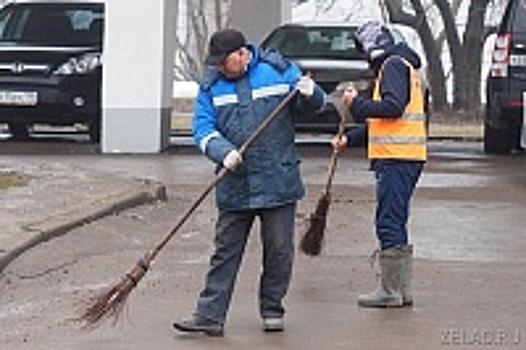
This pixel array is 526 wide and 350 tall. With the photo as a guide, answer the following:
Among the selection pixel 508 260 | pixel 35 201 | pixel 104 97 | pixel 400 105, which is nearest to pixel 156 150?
pixel 104 97

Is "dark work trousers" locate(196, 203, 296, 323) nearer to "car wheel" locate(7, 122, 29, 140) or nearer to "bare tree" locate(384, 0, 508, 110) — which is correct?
"car wheel" locate(7, 122, 29, 140)

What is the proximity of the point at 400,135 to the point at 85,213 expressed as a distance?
3.52m

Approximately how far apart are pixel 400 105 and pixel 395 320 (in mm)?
1107

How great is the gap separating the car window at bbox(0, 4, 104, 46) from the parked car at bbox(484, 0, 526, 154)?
15.2 feet

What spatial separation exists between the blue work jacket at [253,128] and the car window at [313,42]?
37.2 feet

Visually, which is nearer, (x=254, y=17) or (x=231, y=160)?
(x=231, y=160)

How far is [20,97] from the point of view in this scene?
19.4m

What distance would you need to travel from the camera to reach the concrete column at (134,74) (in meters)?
18.2

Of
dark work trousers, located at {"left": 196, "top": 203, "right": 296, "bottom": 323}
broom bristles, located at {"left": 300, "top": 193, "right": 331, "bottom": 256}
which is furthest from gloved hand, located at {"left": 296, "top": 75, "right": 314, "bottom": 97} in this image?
broom bristles, located at {"left": 300, "top": 193, "right": 331, "bottom": 256}

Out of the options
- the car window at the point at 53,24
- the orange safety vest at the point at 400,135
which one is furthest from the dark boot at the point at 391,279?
the car window at the point at 53,24

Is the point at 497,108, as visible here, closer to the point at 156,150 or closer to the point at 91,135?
the point at 156,150

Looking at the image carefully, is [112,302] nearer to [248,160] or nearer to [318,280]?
[248,160]

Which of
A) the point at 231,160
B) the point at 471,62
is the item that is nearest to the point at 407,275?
the point at 231,160

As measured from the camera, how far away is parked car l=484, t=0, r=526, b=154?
17.7 metres
